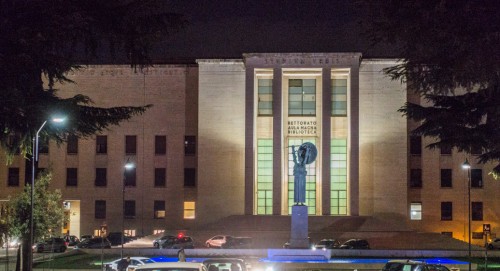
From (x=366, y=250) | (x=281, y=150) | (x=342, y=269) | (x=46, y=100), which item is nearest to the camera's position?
(x=46, y=100)

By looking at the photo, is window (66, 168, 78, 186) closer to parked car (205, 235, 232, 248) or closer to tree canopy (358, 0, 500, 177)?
parked car (205, 235, 232, 248)

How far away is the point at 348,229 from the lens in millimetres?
69125

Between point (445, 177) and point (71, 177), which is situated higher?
point (445, 177)

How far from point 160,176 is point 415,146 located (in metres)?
23.9

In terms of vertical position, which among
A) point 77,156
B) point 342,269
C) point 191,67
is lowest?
point 342,269

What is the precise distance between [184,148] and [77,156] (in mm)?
10095

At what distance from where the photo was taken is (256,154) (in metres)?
74.5

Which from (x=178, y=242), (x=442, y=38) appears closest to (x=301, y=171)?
(x=178, y=242)

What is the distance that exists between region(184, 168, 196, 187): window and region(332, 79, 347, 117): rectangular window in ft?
Answer: 46.9

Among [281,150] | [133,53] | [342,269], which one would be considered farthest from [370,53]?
[133,53]

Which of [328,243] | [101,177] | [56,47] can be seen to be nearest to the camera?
[56,47]

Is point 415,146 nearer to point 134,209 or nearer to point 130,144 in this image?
point 130,144

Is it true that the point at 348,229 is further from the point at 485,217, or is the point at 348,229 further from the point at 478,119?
the point at 478,119

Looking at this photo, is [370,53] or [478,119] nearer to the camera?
[478,119]
